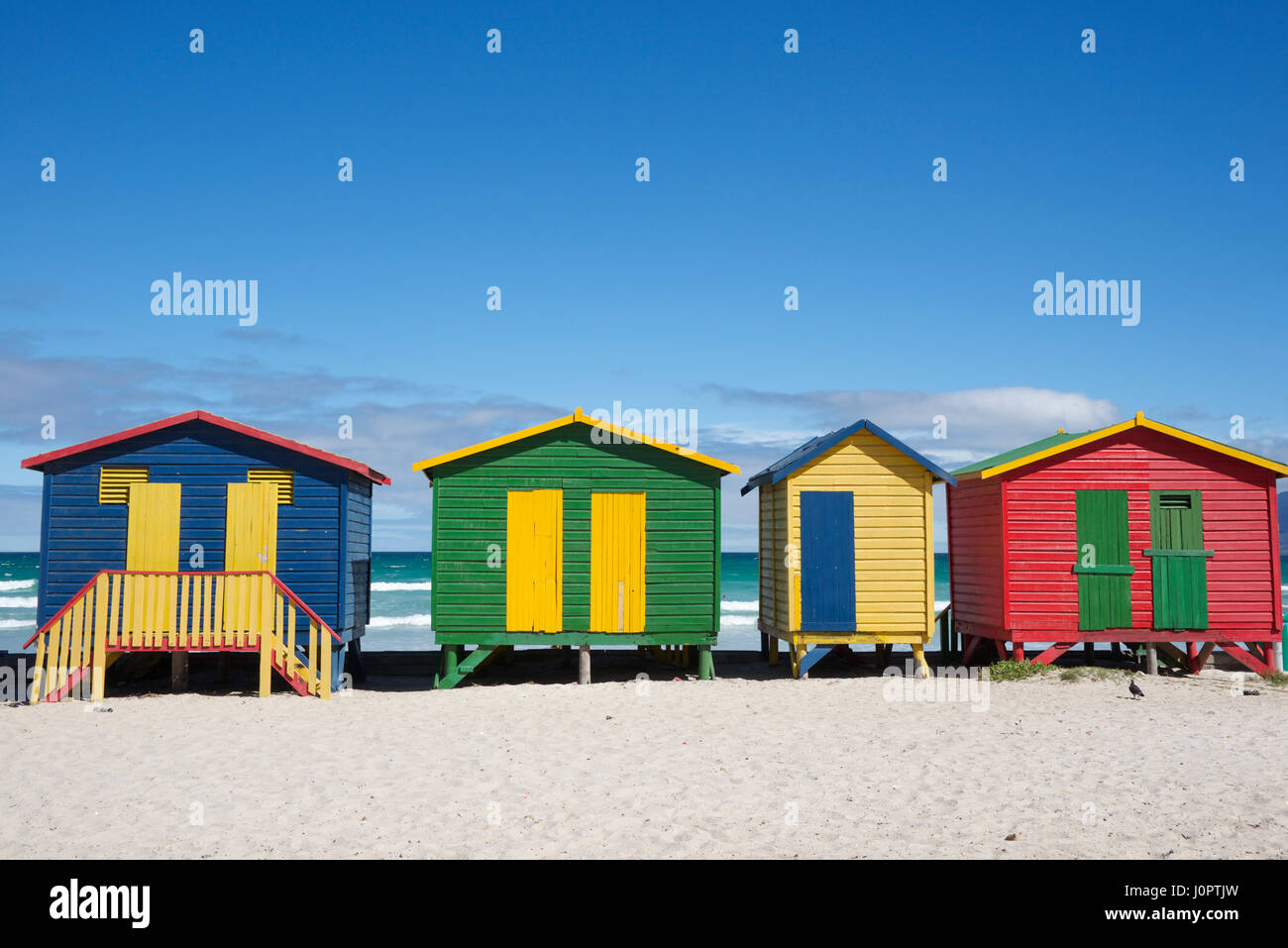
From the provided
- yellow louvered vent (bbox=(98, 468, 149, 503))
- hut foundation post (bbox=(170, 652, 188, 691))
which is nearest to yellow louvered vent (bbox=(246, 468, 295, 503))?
yellow louvered vent (bbox=(98, 468, 149, 503))

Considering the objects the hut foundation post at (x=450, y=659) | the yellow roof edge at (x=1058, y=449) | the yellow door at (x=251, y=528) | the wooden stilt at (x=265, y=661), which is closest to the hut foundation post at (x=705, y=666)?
the hut foundation post at (x=450, y=659)

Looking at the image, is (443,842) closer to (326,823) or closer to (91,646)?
(326,823)

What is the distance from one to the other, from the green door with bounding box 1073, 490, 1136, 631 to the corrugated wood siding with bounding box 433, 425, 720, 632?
6.48 metres

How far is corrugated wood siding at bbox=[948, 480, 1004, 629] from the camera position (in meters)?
17.0

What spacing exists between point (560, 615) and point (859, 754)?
6520mm

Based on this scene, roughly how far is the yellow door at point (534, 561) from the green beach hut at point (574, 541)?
17 mm

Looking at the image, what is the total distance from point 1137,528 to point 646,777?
11.5 meters

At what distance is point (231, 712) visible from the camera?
13.2 m

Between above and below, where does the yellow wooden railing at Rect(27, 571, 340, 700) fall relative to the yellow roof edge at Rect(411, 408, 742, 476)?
below

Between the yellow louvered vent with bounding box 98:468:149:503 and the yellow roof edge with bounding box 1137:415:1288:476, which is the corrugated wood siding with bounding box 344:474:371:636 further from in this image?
the yellow roof edge with bounding box 1137:415:1288:476

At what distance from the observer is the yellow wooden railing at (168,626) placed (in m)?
14.4
